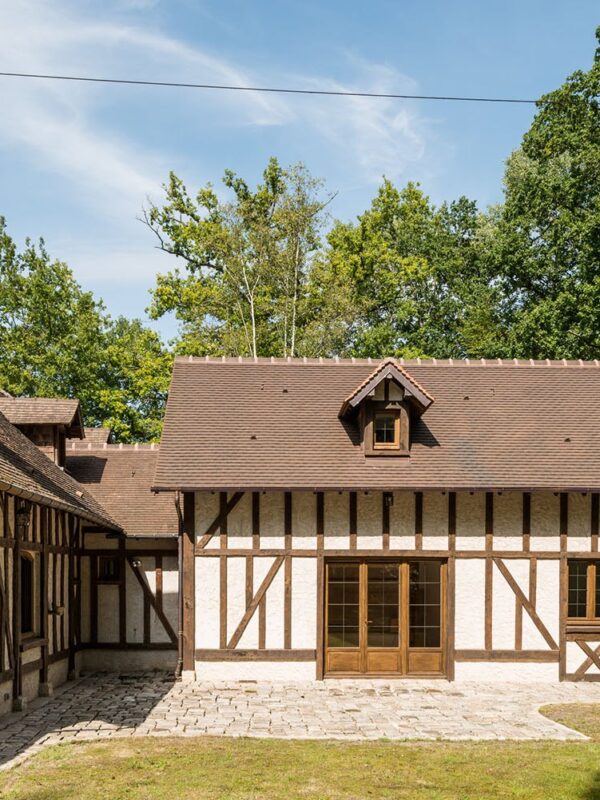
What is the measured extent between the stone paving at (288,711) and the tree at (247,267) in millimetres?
16199

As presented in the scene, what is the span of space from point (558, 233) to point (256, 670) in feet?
66.4

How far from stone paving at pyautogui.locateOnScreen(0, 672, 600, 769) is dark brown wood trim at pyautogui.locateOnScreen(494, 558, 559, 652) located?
31.2 inches

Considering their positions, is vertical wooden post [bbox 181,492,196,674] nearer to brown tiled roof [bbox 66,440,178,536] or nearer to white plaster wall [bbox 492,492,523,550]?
brown tiled roof [bbox 66,440,178,536]

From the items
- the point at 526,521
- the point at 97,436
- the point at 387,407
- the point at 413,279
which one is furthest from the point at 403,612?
the point at 413,279

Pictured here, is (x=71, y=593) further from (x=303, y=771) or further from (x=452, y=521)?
(x=303, y=771)

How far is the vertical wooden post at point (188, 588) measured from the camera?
14.9 m

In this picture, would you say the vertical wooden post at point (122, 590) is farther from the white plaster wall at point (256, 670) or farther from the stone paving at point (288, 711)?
the white plaster wall at point (256, 670)

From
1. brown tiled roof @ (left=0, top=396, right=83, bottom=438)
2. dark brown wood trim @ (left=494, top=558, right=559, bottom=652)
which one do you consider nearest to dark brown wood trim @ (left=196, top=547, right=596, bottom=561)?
dark brown wood trim @ (left=494, top=558, right=559, bottom=652)

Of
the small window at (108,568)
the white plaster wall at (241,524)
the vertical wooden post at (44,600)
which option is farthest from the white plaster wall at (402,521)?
the vertical wooden post at (44,600)

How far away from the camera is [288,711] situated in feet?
40.7

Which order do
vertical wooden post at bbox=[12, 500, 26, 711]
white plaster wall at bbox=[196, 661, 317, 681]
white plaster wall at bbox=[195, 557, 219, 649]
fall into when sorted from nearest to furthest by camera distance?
vertical wooden post at bbox=[12, 500, 26, 711]
white plaster wall at bbox=[196, 661, 317, 681]
white plaster wall at bbox=[195, 557, 219, 649]

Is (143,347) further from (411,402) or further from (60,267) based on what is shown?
(411,402)

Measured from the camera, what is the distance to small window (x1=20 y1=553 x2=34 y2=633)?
13.3 m

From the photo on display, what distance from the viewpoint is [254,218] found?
3123 centimetres
